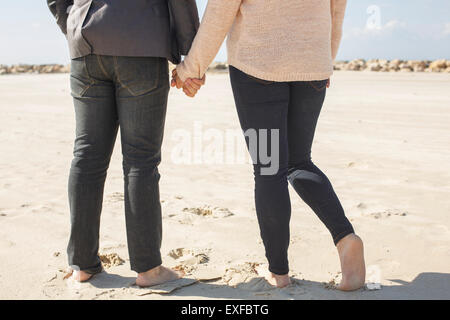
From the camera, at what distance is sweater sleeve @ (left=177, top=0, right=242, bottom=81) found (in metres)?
2.10

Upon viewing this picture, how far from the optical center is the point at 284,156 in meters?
2.19

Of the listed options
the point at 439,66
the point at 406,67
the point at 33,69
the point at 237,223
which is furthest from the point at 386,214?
the point at 33,69

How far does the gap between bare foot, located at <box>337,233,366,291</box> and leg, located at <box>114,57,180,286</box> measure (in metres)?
0.81

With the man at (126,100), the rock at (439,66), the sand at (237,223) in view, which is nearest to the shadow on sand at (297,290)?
the sand at (237,223)

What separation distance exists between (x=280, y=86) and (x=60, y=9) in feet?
3.35

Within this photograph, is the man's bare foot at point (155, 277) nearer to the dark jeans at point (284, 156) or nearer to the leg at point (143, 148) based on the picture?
the leg at point (143, 148)

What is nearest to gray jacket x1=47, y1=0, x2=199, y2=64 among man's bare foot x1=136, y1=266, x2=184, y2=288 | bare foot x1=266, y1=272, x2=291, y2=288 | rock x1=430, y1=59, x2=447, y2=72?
man's bare foot x1=136, y1=266, x2=184, y2=288

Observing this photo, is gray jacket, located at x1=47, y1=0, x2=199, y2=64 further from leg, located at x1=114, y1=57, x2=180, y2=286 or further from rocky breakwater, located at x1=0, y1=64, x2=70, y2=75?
rocky breakwater, located at x1=0, y1=64, x2=70, y2=75

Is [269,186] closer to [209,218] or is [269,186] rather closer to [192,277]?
[192,277]

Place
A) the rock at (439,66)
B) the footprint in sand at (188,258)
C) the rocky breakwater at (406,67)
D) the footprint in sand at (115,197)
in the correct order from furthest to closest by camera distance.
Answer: the rocky breakwater at (406,67), the rock at (439,66), the footprint in sand at (115,197), the footprint in sand at (188,258)

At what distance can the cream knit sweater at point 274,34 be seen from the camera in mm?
2066

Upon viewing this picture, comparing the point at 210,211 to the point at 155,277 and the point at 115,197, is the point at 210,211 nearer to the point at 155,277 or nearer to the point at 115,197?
the point at 115,197
